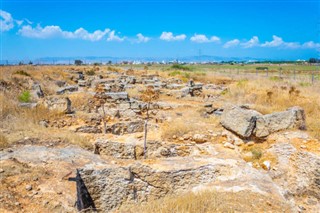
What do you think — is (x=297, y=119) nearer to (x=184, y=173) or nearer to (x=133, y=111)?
(x=184, y=173)

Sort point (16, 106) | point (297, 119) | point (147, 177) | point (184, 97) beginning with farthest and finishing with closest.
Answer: point (184, 97), point (16, 106), point (297, 119), point (147, 177)

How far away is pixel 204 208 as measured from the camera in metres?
3.31

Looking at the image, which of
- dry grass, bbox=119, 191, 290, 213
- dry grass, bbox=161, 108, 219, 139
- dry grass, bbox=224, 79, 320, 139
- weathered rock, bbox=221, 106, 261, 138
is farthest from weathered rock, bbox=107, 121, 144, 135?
dry grass, bbox=119, 191, 290, 213

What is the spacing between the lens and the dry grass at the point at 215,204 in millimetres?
3256

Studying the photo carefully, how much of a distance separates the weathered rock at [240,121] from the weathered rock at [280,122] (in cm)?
19

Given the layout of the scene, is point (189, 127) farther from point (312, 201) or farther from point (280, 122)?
point (312, 201)

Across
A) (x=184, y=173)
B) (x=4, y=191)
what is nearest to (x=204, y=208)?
(x=184, y=173)

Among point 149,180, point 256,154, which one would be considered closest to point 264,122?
point 256,154

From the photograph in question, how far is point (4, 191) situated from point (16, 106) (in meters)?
6.25

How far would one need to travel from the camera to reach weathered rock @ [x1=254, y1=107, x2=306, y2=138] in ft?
23.6

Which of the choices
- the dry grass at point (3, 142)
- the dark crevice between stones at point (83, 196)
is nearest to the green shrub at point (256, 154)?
the dark crevice between stones at point (83, 196)

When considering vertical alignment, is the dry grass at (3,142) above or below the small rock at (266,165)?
above

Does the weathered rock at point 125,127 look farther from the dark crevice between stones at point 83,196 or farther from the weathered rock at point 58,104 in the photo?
the dark crevice between stones at point 83,196

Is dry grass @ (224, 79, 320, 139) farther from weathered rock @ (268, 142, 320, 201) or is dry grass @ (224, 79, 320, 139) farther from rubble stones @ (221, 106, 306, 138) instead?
weathered rock @ (268, 142, 320, 201)
